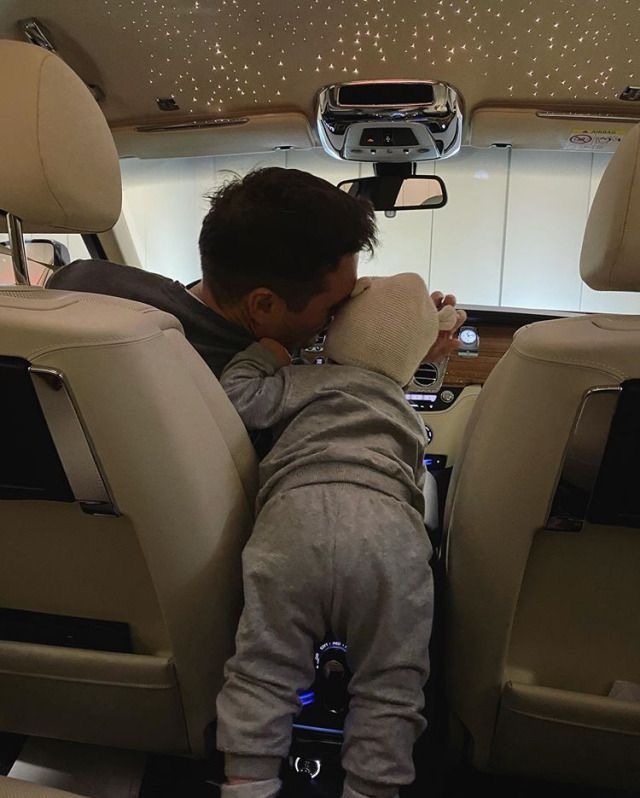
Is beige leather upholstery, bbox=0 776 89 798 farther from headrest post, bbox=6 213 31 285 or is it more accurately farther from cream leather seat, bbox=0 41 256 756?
headrest post, bbox=6 213 31 285

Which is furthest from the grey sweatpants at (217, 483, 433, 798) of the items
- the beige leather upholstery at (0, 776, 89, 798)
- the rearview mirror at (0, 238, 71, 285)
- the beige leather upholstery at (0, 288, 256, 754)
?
the rearview mirror at (0, 238, 71, 285)

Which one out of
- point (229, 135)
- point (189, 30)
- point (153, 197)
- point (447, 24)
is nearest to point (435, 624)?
point (447, 24)

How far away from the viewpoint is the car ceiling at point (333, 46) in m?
2.00

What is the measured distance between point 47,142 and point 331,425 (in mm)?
620

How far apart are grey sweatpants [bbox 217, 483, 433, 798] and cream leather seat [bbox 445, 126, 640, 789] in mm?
135

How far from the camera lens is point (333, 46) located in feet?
7.14

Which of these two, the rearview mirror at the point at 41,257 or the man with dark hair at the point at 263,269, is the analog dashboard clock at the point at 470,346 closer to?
the man with dark hair at the point at 263,269

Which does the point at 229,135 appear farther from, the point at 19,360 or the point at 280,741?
the point at 280,741

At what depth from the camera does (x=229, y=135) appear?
8.97 feet

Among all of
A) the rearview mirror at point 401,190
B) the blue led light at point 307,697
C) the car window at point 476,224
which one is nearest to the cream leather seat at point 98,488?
the blue led light at point 307,697

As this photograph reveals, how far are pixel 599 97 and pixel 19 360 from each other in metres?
2.24

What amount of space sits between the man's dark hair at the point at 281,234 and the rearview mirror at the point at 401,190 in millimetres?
1542

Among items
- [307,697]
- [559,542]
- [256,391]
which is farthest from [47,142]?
[307,697]

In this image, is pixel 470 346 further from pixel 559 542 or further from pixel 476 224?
pixel 476 224
